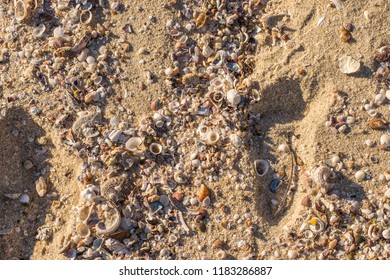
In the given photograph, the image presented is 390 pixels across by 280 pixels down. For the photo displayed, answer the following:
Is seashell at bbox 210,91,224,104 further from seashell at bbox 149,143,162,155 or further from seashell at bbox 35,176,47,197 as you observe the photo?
seashell at bbox 35,176,47,197

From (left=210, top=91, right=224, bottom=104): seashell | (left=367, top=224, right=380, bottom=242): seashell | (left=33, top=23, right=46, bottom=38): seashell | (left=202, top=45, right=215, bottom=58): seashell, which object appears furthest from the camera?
(left=33, top=23, right=46, bottom=38): seashell

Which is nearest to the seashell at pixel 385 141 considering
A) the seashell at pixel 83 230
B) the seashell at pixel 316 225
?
the seashell at pixel 316 225

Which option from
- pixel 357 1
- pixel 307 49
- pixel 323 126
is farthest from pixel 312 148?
pixel 357 1

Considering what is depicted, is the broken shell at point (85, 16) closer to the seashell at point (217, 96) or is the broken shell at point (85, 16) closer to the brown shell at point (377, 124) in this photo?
the seashell at point (217, 96)

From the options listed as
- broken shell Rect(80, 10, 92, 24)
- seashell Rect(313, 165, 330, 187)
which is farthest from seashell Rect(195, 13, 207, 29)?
seashell Rect(313, 165, 330, 187)

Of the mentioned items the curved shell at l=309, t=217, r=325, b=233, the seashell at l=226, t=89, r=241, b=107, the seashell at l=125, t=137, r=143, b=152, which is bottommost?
the curved shell at l=309, t=217, r=325, b=233

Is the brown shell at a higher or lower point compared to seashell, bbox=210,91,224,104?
higher

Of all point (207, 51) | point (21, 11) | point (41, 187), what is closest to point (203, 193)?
point (207, 51)
